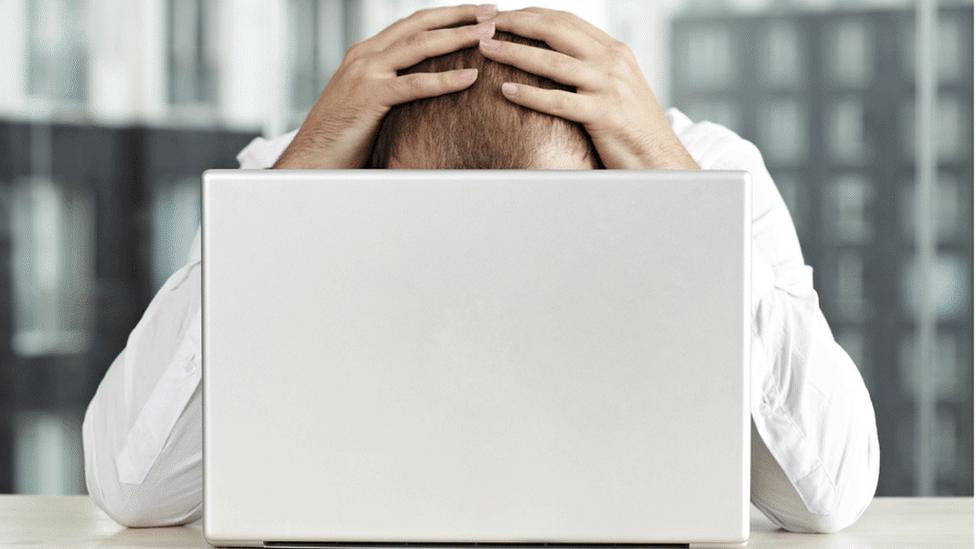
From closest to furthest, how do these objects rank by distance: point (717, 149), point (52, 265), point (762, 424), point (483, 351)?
point (483, 351)
point (762, 424)
point (717, 149)
point (52, 265)

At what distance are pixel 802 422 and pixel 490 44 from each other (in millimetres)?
376

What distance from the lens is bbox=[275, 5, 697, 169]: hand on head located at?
2.58 feet

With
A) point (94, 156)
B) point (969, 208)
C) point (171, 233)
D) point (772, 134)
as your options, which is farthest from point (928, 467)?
point (94, 156)

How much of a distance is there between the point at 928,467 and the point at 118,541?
3.03m

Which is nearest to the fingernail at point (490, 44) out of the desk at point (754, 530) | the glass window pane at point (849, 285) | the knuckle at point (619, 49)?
the knuckle at point (619, 49)

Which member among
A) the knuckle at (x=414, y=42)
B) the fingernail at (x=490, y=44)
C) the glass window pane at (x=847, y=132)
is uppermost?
the glass window pane at (x=847, y=132)

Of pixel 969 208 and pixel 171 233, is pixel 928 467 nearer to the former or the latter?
pixel 969 208

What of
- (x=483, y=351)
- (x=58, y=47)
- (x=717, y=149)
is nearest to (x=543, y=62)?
(x=483, y=351)

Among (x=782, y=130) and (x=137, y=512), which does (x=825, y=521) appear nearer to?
(x=137, y=512)

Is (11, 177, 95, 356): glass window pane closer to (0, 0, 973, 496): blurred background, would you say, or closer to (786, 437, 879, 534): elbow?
(0, 0, 973, 496): blurred background

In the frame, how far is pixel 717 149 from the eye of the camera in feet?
4.15

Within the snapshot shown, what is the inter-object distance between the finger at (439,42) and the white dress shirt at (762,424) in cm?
27

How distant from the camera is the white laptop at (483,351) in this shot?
1.80 ft

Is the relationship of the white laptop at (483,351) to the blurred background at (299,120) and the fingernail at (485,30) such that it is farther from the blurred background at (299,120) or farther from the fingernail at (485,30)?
the blurred background at (299,120)
